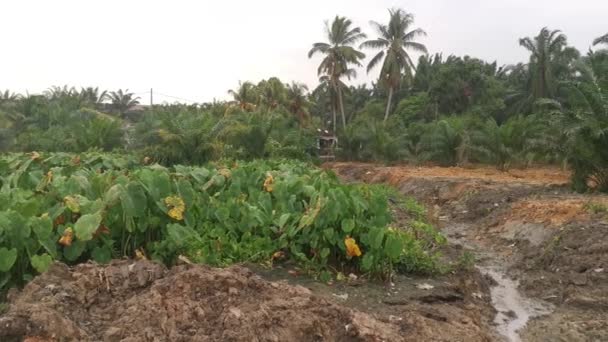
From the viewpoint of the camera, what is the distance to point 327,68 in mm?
36906

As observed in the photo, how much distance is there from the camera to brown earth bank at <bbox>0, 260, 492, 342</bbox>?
3.58 meters

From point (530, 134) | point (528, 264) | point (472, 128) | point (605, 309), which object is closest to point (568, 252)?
point (528, 264)

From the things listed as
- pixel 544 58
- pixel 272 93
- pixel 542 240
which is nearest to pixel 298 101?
pixel 272 93

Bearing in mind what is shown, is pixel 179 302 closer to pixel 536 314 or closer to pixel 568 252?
pixel 536 314

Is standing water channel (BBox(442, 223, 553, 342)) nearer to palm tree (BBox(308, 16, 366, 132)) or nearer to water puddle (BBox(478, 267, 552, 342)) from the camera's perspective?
water puddle (BBox(478, 267, 552, 342))

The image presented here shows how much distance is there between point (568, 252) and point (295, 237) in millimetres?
4280

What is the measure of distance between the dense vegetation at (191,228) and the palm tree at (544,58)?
101 feet

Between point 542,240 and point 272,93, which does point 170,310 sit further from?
point 272,93

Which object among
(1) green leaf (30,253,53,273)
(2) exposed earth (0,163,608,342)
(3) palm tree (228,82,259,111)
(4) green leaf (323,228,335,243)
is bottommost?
(2) exposed earth (0,163,608,342)

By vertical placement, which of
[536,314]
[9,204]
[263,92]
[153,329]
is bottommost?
[536,314]

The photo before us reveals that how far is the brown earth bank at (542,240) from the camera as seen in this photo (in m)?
6.03

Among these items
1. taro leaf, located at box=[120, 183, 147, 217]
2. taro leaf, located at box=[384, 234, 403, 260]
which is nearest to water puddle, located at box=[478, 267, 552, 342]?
taro leaf, located at box=[384, 234, 403, 260]

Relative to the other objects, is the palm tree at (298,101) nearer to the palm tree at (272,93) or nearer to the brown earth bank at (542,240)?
the palm tree at (272,93)

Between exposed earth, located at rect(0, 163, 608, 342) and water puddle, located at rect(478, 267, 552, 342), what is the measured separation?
0.04ft
